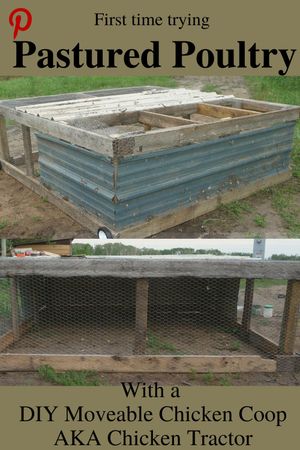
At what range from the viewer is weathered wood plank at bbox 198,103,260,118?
528cm

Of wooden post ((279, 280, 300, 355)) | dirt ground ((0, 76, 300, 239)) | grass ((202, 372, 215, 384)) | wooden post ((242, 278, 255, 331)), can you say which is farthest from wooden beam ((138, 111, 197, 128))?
grass ((202, 372, 215, 384))

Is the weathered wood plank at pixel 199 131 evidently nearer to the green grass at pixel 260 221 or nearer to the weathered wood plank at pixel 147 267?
the green grass at pixel 260 221

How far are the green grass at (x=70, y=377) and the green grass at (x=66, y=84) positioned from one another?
903cm

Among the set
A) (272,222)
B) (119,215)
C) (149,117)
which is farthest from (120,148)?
(272,222)

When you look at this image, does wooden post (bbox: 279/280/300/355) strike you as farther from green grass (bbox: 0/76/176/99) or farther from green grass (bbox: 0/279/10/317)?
green grass (bbox: 0/76/176/99)

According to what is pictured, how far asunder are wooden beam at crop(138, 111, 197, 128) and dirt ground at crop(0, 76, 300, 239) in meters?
1.03

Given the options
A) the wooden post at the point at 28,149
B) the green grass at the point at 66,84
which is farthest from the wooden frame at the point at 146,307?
the green grass at the point at 66,84

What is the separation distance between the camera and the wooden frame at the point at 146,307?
10.6 feet

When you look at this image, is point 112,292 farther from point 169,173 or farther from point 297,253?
point 297,253

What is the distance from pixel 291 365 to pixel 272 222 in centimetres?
177

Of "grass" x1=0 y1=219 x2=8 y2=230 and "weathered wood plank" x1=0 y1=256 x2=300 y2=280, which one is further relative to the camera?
"grass" x1=0 y1=219 x2=8 y2=230

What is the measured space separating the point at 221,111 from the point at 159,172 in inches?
62.9

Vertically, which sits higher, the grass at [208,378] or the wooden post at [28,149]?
the wooden post at [28,149]

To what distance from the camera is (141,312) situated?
339 centimetres
